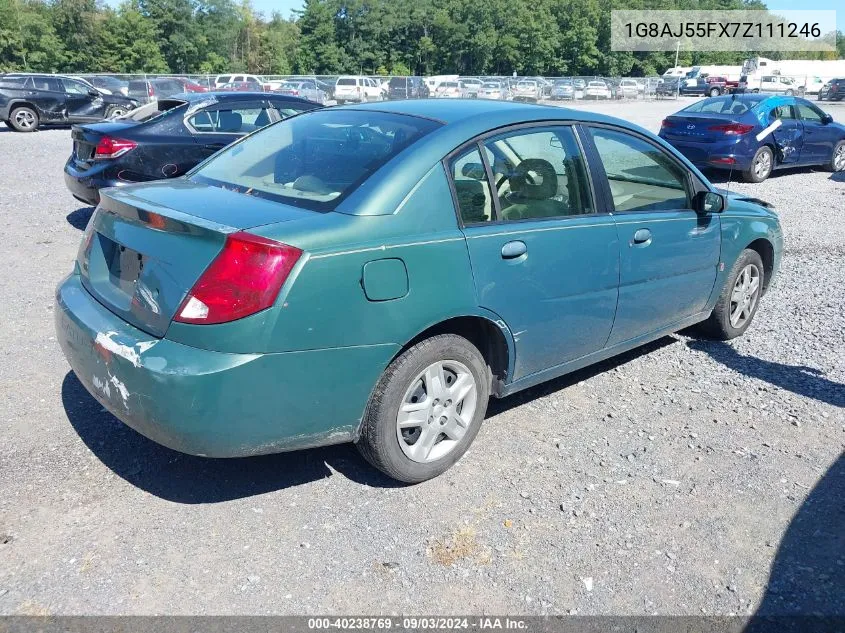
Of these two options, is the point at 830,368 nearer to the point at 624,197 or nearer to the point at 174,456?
the point at 624,197

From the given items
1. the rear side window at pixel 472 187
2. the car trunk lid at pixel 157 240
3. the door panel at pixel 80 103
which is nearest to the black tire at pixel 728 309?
the rear side window at pixel 472 187

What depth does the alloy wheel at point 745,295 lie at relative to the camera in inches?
211

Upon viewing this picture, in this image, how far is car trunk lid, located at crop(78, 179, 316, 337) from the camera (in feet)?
9.64

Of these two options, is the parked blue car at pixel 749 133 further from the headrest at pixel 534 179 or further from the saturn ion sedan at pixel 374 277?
the headrest at pixel 534 179

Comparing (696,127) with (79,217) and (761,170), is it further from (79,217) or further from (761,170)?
(79,217)

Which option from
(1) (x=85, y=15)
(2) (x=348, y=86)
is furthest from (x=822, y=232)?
(1) (x=85, y=15)

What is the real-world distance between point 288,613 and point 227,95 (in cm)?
713

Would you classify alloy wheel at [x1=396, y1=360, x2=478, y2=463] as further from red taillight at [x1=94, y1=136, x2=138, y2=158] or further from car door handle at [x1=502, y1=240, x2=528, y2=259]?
red taillight at [x1=94, y1=136, x2=138, y2=158]

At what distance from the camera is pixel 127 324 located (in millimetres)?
3121

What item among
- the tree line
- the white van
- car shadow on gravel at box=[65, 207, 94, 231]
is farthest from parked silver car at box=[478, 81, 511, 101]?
the tree line

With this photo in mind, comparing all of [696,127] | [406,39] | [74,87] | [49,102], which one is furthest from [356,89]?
[406,39]

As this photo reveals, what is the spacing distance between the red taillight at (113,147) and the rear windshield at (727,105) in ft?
31.0

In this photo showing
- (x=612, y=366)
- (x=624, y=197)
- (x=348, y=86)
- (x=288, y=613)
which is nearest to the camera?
(x=288, y=613)

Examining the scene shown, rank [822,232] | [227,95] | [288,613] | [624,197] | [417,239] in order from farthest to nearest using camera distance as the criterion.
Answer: [822,232], [227,95], [624,197], [417,239], [288,613]
